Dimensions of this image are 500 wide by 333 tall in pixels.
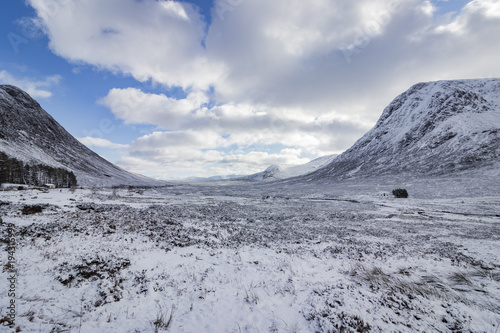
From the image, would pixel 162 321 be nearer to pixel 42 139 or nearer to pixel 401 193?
pixel 401 193

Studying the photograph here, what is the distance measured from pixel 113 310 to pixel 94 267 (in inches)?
148

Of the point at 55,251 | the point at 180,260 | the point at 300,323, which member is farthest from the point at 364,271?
the point at 55,251

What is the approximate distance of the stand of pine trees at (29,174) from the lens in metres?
59.7

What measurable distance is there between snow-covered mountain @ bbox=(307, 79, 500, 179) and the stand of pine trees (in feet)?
476

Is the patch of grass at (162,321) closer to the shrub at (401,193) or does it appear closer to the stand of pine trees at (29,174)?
the shrub at (401,193)

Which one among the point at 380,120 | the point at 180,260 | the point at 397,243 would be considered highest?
the point at 380,120

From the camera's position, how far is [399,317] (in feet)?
24.1

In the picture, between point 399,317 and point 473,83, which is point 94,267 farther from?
point 473,83

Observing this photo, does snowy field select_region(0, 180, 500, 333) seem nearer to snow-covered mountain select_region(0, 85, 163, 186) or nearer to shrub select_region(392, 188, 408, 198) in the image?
shrub select_region(392, 188, 408, 198)

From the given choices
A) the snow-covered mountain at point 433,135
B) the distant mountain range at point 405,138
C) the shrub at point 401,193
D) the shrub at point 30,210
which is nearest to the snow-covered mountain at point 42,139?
the distant mountain range at point 405,138

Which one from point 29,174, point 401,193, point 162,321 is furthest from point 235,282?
point 29,174

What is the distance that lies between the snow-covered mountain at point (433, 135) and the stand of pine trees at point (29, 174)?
145m

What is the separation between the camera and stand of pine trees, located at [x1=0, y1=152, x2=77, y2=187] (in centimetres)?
5972

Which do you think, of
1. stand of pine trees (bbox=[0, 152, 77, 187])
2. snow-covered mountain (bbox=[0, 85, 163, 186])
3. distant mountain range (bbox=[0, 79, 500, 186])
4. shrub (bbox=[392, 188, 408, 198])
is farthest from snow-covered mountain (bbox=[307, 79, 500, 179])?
snow-covered mountain (bbox=[0, 85, 163, 186])
